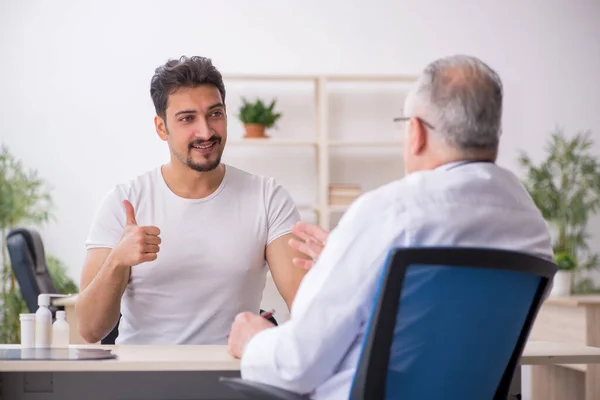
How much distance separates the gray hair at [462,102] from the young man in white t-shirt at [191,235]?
1201 mm

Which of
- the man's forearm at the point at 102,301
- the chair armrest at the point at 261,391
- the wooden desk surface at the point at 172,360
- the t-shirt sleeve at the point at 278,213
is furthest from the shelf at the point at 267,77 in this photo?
the chair armrest at the point at 261,391

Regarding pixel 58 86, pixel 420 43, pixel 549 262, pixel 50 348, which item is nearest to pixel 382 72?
pixel 420 43

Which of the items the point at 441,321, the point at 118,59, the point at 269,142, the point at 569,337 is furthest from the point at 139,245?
the point at 118,59

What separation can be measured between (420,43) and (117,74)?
7.37 feet

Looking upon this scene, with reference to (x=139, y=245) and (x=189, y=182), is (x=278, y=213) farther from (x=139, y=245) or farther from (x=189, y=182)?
(x=139, y=245)

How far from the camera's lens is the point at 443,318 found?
1.44 m

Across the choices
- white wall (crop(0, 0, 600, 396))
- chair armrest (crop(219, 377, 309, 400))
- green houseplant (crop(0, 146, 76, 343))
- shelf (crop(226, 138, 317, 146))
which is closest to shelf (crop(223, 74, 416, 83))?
white wall (crop(0, 0, 600, 396))

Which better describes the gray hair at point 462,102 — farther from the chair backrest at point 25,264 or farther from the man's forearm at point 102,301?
the chair backrest at point 25,264

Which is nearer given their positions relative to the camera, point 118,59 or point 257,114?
point 257,114

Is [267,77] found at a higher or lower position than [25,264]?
higher

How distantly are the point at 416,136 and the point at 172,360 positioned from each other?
30.8 inches

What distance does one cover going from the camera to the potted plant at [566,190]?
5.65 metres

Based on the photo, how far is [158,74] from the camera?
2764mm

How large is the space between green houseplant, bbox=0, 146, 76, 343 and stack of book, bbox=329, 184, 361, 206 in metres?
1.92
